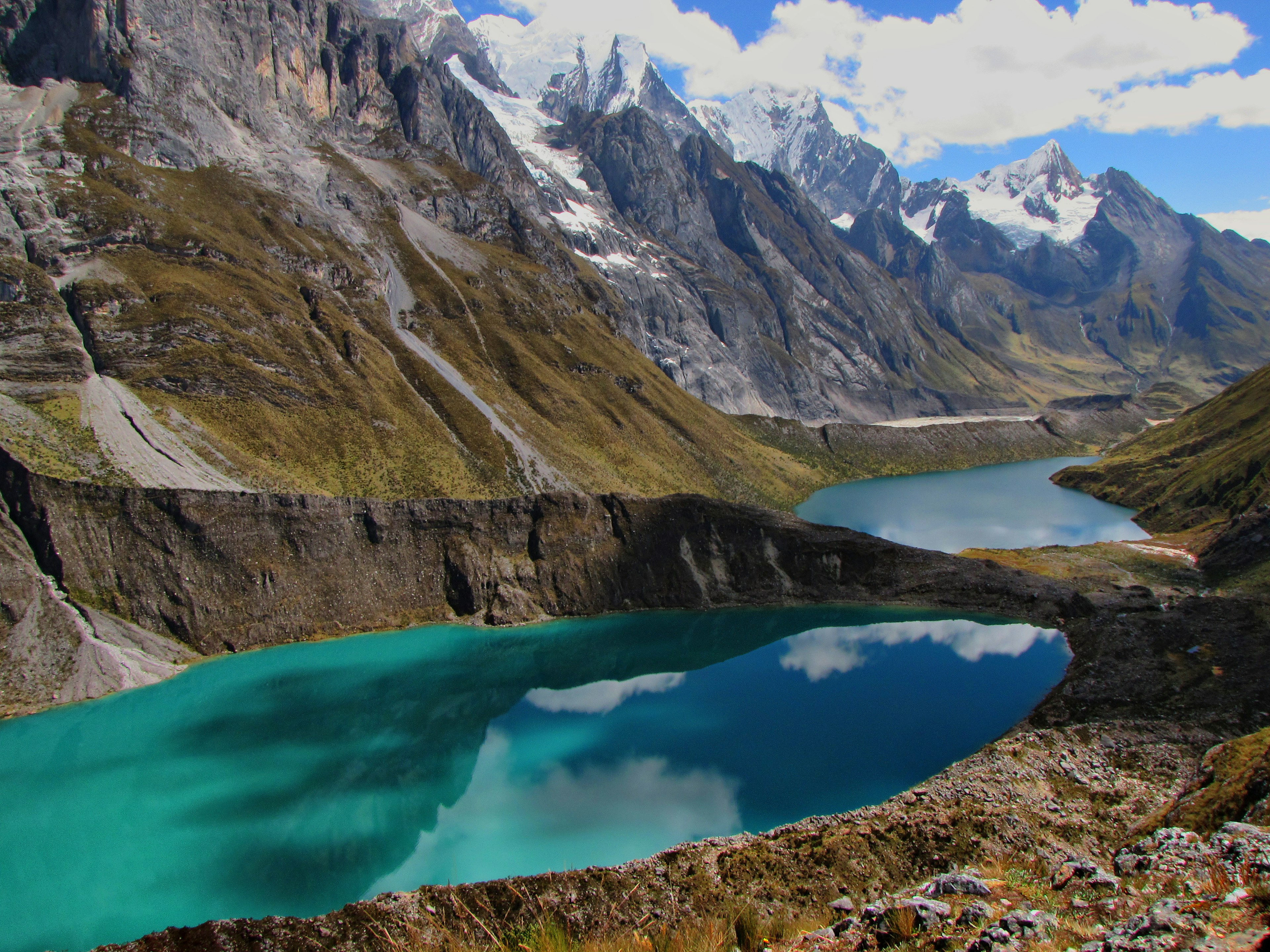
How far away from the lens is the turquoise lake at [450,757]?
107ft

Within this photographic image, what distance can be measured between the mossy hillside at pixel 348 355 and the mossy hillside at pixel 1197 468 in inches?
2311

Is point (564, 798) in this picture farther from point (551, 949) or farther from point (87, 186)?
point (87, 186)

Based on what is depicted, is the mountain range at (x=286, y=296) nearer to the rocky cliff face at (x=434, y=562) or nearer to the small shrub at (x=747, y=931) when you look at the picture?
the rocky cliff face at (x=434, y=562)

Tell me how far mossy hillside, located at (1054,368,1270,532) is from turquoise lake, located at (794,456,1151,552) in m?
4.60

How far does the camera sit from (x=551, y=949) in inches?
626

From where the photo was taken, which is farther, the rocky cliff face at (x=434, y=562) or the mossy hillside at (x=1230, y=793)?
the rocky cliff face at (x=434, y=562)

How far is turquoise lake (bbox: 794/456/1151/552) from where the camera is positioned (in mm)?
107562

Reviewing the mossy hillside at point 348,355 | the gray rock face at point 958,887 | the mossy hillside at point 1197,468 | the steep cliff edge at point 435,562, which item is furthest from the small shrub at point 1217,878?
the mossy hillside at point 1197,468

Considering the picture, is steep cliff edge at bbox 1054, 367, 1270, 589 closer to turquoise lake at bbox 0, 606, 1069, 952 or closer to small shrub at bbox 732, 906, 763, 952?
turquoise lake at bbox 0, 606, 1069, 952

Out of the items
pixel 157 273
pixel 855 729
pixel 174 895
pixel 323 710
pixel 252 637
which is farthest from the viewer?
pixel 157 273

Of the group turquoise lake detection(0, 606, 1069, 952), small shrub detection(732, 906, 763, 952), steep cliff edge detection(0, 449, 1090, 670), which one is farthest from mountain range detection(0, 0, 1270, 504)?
small shrub detection(732, 906, 763, 952)

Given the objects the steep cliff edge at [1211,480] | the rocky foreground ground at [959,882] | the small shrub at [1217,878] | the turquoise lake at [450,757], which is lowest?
the turquoise lake at [450,757]

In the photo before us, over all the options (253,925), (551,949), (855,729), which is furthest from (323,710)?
(551,949)

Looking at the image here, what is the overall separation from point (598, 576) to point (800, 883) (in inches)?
1977
